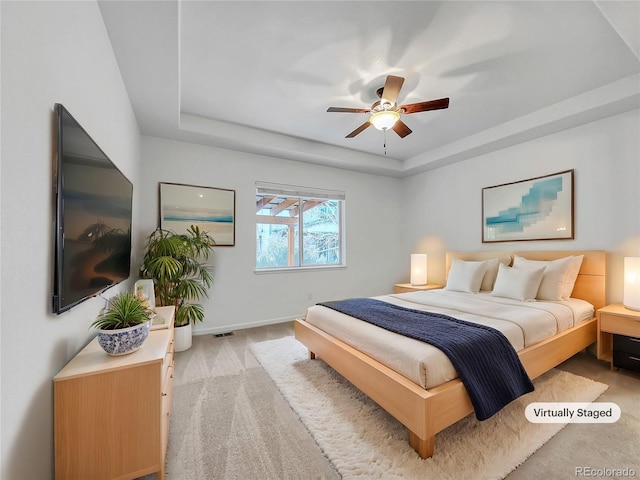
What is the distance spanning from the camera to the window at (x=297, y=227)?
423 cm

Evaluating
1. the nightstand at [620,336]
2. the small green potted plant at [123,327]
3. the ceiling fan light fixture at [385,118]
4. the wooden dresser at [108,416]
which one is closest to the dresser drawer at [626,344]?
the nightstand at [620,336]

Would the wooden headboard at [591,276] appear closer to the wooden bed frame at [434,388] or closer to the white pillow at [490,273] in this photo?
the wooden bed frame at [434,388]

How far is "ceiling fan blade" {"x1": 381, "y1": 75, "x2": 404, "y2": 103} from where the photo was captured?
205 centimetres

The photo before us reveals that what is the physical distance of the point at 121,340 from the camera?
129cm

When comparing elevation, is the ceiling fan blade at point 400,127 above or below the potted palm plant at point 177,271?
above

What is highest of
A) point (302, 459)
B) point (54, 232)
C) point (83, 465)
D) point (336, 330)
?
point (54, 232)

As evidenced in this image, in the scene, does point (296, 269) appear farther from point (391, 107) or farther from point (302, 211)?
point (391, 107)

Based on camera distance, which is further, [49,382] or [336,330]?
[336,330]

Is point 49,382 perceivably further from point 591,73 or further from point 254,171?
point 591,73

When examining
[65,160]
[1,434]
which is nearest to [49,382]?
[1,434]

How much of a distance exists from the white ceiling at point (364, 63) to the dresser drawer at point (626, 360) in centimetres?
235

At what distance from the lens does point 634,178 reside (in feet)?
8.98

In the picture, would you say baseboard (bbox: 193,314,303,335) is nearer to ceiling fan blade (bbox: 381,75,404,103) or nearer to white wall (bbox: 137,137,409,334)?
white wall (bbox: 137,137,409,334)

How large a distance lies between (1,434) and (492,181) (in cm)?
481
